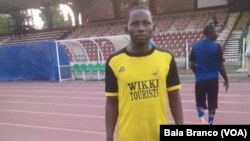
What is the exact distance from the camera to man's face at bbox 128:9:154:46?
2354mm

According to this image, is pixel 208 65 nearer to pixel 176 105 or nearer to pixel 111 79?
pixel 176 105

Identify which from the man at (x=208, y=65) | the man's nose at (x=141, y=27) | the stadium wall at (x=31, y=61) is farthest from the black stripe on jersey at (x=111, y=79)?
the stadium wall at (x=31, y=61)

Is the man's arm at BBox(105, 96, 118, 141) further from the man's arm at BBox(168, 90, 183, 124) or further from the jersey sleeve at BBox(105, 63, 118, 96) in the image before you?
the man's arm at BBox(168, 90, 183, 124)

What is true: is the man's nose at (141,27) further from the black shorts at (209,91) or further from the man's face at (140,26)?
the black shorts at (209,91)

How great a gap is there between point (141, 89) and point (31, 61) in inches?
623

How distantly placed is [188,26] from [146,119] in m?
21.9

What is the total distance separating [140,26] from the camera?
2.37 m

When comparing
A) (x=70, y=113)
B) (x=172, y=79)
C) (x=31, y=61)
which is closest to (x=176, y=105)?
(x=172, y=79)

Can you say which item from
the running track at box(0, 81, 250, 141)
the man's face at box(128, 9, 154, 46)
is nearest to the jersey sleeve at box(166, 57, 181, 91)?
the man's face at box(128, 9, 154, 46)

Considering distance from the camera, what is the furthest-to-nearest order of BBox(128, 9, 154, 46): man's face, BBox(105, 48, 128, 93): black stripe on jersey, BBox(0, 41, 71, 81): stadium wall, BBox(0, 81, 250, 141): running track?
BBox(0, 41, 71, 81): stadium wall
BBox(0, 81, 250, 141): running track
BBox(105, 48, 128, 93): black stripe on jersey
BBox(128, 9, 154, 46): man's face

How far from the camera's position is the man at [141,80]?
237 centimetres

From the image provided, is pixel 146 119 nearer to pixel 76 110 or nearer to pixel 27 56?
pixel 76 110

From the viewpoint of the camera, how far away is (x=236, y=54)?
17.1 m

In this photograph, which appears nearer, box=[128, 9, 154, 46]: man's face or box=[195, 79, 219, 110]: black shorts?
box=[128, 9, 154, 46]: man's face
